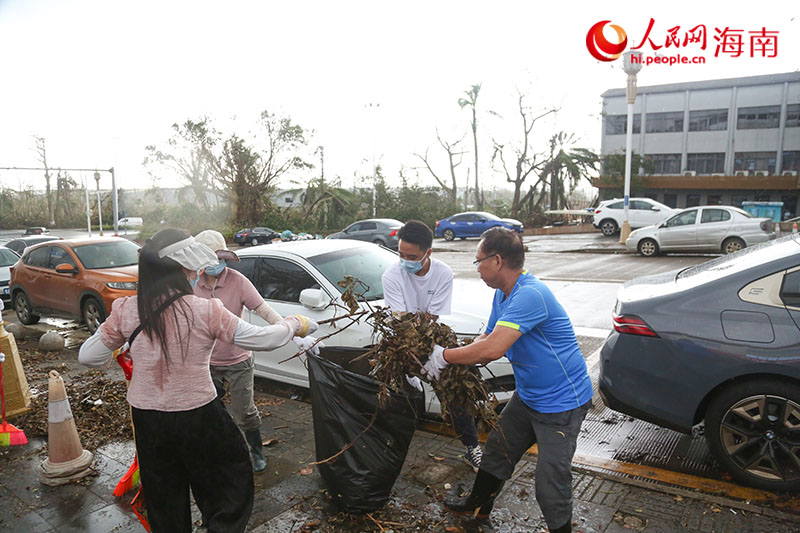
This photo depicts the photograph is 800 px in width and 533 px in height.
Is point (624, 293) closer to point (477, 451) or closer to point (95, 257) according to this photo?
point (477, 451)

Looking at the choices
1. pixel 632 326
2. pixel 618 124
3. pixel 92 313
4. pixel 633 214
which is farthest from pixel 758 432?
pixel 618 124

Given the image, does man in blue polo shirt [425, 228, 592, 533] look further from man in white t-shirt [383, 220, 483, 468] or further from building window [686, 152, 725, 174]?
building window [686, 152, 725, 174]

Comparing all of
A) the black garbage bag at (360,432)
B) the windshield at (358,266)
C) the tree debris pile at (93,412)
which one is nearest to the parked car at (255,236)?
the tree debris pile at (93,412)

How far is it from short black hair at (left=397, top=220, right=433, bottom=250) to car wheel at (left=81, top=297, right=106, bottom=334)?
270 inches

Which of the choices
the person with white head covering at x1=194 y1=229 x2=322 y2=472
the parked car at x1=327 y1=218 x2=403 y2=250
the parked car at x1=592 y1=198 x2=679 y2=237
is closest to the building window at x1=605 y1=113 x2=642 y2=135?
the parked car at x1=592 y1=198 x2=679 y2=237

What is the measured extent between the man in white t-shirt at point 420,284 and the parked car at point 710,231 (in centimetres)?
1377

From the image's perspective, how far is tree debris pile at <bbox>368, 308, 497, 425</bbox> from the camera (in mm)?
2818

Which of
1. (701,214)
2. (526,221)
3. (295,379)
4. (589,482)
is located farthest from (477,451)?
(526,221)

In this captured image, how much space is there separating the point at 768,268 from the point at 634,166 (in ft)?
126

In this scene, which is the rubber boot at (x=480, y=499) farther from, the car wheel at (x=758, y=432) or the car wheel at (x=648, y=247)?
the car wheel at (x=648, y=247)

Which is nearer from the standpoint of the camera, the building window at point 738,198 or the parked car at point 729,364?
the parked car at point 729,364

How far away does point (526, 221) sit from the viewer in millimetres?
34438

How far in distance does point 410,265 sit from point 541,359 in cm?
148

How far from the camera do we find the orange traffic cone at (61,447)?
12.9 ft
